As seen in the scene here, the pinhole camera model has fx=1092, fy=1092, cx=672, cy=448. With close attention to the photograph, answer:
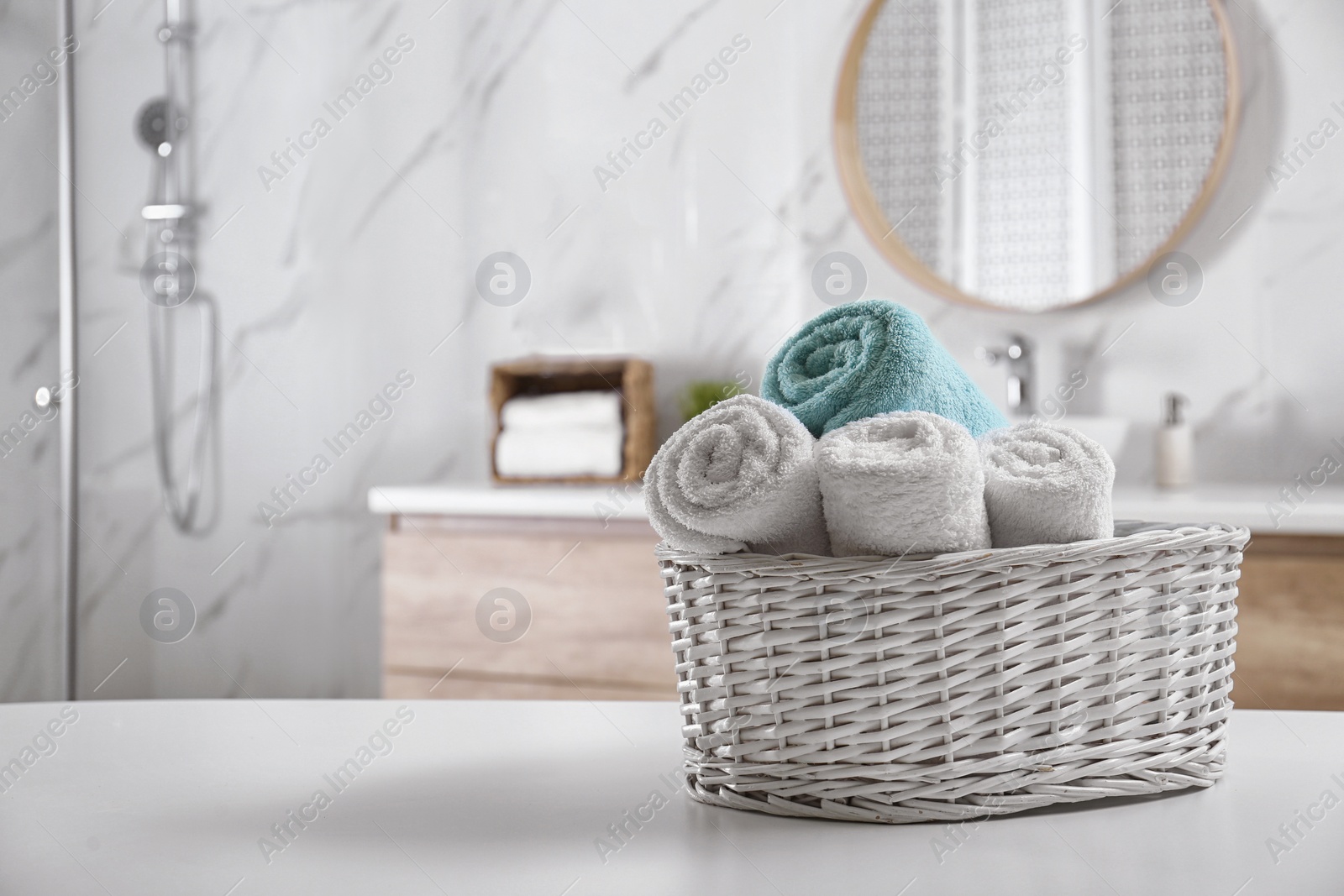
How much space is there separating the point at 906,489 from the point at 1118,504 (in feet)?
3.57

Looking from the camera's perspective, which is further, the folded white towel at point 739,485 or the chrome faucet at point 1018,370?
the chrome faucet at point 1018,370

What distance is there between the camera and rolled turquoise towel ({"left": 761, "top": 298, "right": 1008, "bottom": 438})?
1.76ft

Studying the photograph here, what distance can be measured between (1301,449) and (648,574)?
1.06 meters

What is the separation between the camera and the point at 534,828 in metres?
0.45

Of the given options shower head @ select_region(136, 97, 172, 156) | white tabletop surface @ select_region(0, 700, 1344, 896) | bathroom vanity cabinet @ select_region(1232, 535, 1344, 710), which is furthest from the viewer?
shower head @ select_region(136, 97, 172, 156)

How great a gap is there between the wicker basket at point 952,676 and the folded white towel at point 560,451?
1341 millimetres

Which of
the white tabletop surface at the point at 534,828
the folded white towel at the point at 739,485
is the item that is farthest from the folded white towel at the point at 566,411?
the folded white towel at the point at 739,485

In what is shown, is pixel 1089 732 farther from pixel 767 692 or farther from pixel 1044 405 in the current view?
pixel 1044 405

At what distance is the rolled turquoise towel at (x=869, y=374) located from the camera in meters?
0.54

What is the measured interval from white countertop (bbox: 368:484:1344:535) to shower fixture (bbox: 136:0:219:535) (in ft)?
2.00

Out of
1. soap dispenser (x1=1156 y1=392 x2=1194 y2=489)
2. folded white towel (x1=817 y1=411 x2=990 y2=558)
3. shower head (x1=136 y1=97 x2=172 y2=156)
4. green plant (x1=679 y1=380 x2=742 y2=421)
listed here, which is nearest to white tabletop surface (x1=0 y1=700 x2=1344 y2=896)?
folded white towel (x1=817 y1=411 x2=990 y2=558)

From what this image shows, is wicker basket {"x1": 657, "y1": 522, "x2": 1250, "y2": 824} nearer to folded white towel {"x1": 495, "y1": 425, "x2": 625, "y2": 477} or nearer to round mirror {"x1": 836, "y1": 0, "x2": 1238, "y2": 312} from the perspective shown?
folded white towel {"x1": 495, "y1": 425, "x2": 625, "y2": 477}

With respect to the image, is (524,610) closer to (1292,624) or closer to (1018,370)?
(1018,370)

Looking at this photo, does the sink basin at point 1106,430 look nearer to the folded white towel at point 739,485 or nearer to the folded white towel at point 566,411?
the folded white towel at point 566,411
